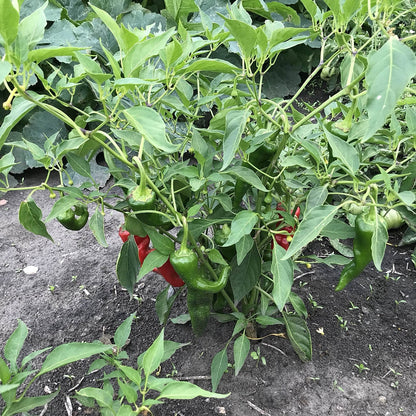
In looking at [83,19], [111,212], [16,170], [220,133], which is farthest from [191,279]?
[83,19]

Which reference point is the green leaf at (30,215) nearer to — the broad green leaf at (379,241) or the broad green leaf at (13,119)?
the broad green leaf at (13,119)

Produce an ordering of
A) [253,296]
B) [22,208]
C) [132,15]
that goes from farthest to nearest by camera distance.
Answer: [132,15] → [253,296] → [22,208]

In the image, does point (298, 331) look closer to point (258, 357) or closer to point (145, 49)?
point (258, 357)

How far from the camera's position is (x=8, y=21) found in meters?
0.60

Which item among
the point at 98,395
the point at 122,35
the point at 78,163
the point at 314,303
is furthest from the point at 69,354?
the point at 314,303

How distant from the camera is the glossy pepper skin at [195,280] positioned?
37.8 inches

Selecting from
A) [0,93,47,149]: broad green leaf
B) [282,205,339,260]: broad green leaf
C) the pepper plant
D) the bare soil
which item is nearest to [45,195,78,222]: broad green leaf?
the pepper plant

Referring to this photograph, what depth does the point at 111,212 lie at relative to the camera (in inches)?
92.1

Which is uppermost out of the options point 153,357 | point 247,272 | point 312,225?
point 312,225

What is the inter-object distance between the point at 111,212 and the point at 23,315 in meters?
0.83

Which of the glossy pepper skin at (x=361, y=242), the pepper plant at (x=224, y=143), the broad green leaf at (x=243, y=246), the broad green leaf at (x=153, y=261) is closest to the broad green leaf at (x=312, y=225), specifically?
the pepper plant at (x=224, y=143)

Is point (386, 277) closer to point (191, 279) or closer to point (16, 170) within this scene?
point (191, 279)

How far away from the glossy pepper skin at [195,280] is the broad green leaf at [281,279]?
138mm

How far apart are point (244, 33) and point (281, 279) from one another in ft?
1.73
